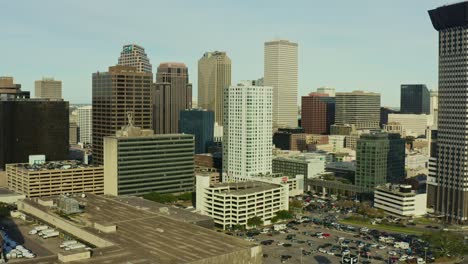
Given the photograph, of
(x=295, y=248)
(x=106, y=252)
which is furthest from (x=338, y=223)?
(x=106, y=252)

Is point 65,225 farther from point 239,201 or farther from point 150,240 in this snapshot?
point 239,201

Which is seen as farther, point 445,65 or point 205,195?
point 445,65

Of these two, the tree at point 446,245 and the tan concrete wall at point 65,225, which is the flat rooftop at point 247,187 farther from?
the tan concrete wall at point 65,225

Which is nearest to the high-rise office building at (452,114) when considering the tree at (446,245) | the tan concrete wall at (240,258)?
the tree at (446,245)

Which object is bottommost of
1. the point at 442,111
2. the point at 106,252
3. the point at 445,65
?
the point at 106,252

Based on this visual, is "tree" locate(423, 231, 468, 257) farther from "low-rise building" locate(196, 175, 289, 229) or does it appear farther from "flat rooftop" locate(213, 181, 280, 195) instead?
"flat rooftop" locate(213, 181, 280, 195)

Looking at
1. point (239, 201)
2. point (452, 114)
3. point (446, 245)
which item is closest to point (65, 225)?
point (239, 201)

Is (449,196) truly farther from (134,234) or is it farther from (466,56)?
(134,234)

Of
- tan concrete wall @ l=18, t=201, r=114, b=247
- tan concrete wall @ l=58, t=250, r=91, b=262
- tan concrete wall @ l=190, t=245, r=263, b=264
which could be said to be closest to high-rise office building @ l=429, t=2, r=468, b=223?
tan concrete wall @ l=190, t=245, r=263, b=264
